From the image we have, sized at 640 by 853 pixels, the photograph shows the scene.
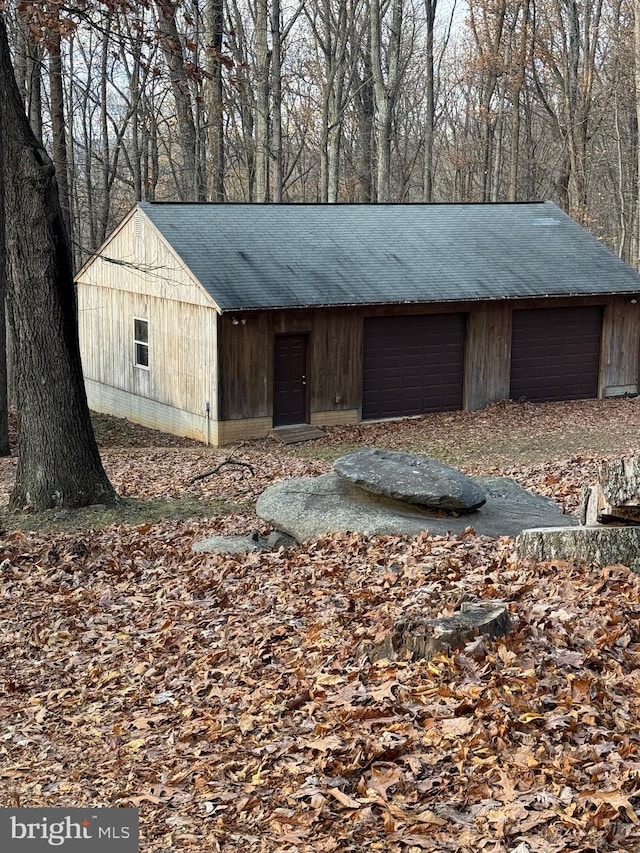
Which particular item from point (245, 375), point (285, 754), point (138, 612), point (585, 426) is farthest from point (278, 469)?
point (285, 754)

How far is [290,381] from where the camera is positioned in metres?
23.5

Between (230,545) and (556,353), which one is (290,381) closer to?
(556,353)

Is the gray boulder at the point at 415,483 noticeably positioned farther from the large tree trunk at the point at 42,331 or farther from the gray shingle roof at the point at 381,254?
the gray shingle roof at the point at 381,254

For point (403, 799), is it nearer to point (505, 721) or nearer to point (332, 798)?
point (332, 798)

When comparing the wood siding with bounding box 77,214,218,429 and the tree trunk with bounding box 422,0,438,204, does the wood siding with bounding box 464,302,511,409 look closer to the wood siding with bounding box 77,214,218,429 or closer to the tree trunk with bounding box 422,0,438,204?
the wood siding with bounding box 77,214,218,429

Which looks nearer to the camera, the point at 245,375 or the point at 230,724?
the point at 230,724

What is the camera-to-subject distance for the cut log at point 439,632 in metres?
6.94

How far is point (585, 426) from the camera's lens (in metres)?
23.6

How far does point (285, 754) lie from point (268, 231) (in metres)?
20.1

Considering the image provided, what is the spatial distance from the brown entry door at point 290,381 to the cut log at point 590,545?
49.3 ft

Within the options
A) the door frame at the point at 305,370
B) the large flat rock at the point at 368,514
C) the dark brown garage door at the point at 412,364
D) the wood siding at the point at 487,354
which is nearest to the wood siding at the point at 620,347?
the wood siding at the point at 487,354

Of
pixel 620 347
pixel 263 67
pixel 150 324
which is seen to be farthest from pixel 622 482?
pixel 263 67

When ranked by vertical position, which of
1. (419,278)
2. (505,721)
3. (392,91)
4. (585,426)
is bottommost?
(585,426)

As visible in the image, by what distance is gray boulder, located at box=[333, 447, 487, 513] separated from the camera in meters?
10.8
